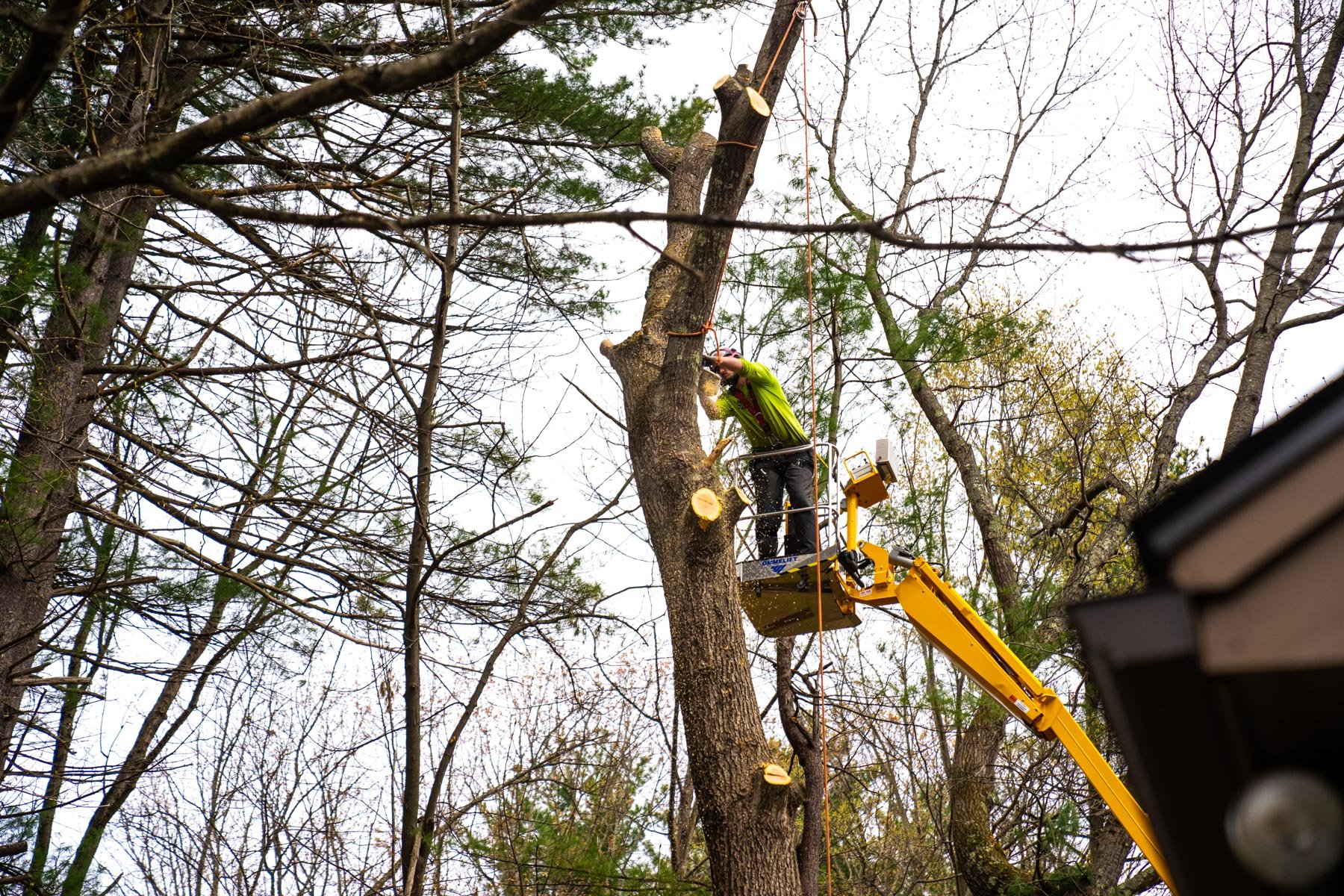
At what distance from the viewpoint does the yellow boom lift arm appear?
21.0 feet

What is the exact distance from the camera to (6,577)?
5.42 meters

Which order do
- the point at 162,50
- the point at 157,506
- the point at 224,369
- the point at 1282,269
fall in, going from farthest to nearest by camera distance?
the point at 1282,269, the point at 157,506, the point at 224,369, the point at 162,50

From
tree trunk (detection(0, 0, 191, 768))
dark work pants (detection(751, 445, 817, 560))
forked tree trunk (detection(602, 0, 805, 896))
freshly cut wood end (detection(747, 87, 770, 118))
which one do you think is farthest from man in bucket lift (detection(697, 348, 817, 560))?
tree trunk (detection(0, 0, 191, 768))

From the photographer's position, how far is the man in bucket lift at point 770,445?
6.75 meters

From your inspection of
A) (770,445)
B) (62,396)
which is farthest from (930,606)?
(62,396)

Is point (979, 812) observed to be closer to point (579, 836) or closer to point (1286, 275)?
point (579, 836)

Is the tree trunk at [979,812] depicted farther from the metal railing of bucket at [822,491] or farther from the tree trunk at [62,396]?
the tree trunk at [62,396]

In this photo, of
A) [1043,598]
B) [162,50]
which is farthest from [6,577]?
[1043,598]

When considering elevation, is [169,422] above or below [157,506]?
above

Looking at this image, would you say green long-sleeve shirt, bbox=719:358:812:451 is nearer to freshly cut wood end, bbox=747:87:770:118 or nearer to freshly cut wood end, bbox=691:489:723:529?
freshly cut wood end, bbox=691:489:723:529

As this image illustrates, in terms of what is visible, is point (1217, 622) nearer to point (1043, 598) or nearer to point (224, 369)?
point (224, 369)

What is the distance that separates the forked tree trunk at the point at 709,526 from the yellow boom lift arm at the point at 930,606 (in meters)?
0.72

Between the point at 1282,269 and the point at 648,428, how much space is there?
549cm

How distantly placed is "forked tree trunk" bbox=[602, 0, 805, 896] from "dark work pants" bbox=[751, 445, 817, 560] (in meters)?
0.87
